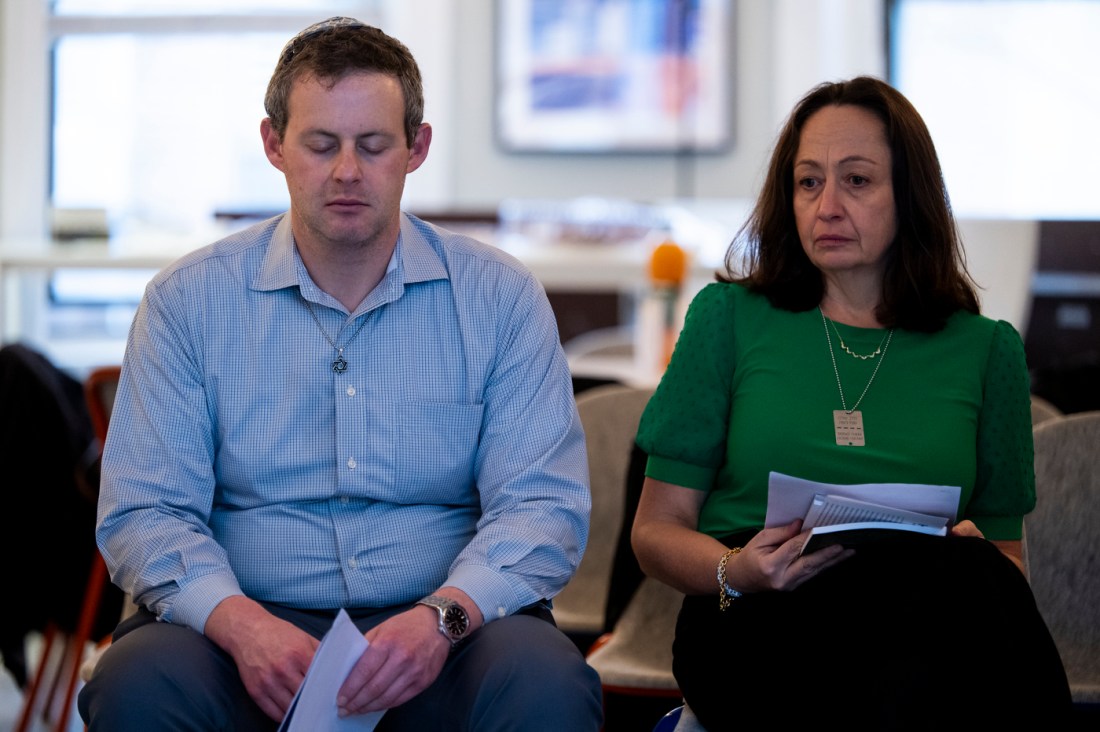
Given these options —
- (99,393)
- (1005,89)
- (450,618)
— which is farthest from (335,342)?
(1005,89)

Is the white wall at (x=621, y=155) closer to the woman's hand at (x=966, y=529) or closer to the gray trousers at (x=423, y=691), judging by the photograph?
the woman's hand at (x=966, y=529)

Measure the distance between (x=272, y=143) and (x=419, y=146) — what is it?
193 millimetres

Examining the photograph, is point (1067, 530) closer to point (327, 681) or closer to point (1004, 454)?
point (1004, 454)

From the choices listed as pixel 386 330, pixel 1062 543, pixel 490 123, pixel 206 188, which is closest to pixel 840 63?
pixel 490 123

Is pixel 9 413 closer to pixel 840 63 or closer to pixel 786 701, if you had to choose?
pixel 786 701

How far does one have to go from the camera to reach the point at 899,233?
175cm

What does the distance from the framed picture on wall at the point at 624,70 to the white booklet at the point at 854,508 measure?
4809 mm

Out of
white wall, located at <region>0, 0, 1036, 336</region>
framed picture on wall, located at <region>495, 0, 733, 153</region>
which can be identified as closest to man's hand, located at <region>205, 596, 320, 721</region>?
white wall, located at <region>0, 0, 1036, 336</region>

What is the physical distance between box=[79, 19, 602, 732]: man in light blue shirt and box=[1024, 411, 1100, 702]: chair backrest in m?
0.81

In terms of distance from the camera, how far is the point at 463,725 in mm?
1354

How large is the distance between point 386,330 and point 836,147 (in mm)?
676

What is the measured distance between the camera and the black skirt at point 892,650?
128cm

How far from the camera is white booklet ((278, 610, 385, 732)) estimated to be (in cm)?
122

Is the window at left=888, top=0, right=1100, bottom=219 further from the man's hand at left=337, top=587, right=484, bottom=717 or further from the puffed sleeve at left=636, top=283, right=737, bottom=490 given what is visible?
the man's hand at left=337, top=587, right=484, bottom=717
